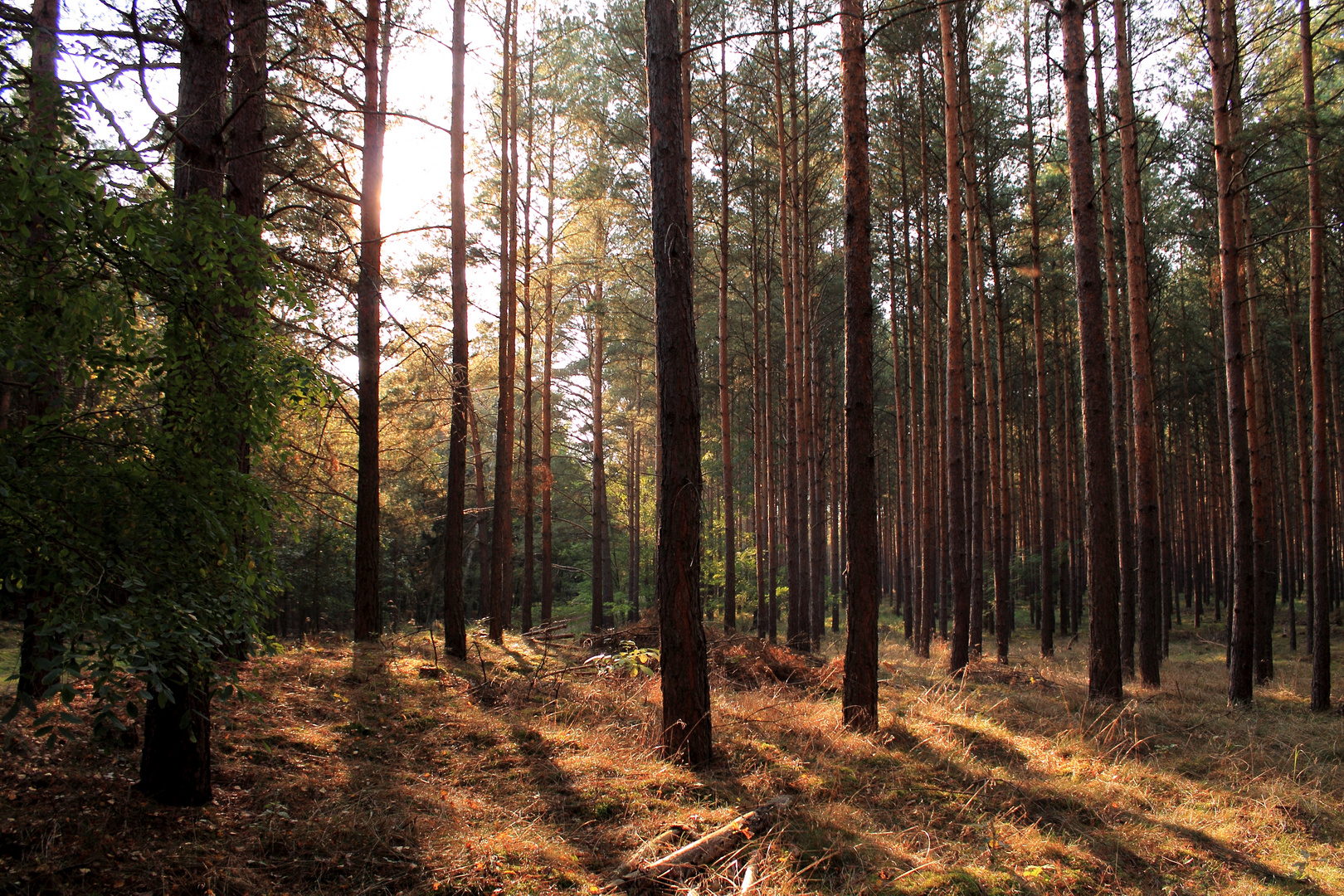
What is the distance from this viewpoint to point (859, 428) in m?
6.84

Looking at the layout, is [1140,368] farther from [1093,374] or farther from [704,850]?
[704,850]

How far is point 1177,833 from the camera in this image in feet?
16.0

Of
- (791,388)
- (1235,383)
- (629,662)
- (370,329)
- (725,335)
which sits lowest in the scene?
(629,662)

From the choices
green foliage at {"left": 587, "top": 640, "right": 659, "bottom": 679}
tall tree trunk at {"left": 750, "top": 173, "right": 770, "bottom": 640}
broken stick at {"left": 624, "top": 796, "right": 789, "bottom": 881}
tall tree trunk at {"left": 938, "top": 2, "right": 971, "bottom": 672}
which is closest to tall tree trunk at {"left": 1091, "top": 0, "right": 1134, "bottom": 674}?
tall tree trunk at {"left": 938, "top": 2, "right": 971, "bottom": 672}

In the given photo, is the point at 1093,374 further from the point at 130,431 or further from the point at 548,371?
the point at 548,371

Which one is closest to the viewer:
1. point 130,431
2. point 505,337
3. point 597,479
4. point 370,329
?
point 130,431

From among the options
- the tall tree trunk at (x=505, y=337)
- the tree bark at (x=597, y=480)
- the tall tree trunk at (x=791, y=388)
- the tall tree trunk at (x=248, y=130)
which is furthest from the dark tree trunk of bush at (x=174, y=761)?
the tree bark at (x=597, y=480)

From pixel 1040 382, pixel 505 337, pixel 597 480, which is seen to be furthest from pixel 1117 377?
pixel 597 480

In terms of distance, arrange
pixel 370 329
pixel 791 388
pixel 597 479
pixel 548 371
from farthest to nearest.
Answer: pixel 597 479 < pixel 548 371 < pixel 791 388 < pixel 370 329

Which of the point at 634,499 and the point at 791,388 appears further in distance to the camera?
the point at 634,499

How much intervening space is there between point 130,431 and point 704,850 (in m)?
3.65

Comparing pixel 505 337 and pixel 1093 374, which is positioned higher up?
pixel 505 337

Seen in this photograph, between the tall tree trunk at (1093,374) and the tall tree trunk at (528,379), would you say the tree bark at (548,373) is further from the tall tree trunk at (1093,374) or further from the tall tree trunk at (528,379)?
the tall tree trunk at (1093,374)

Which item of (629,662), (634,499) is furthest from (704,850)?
Result: (634,499)
